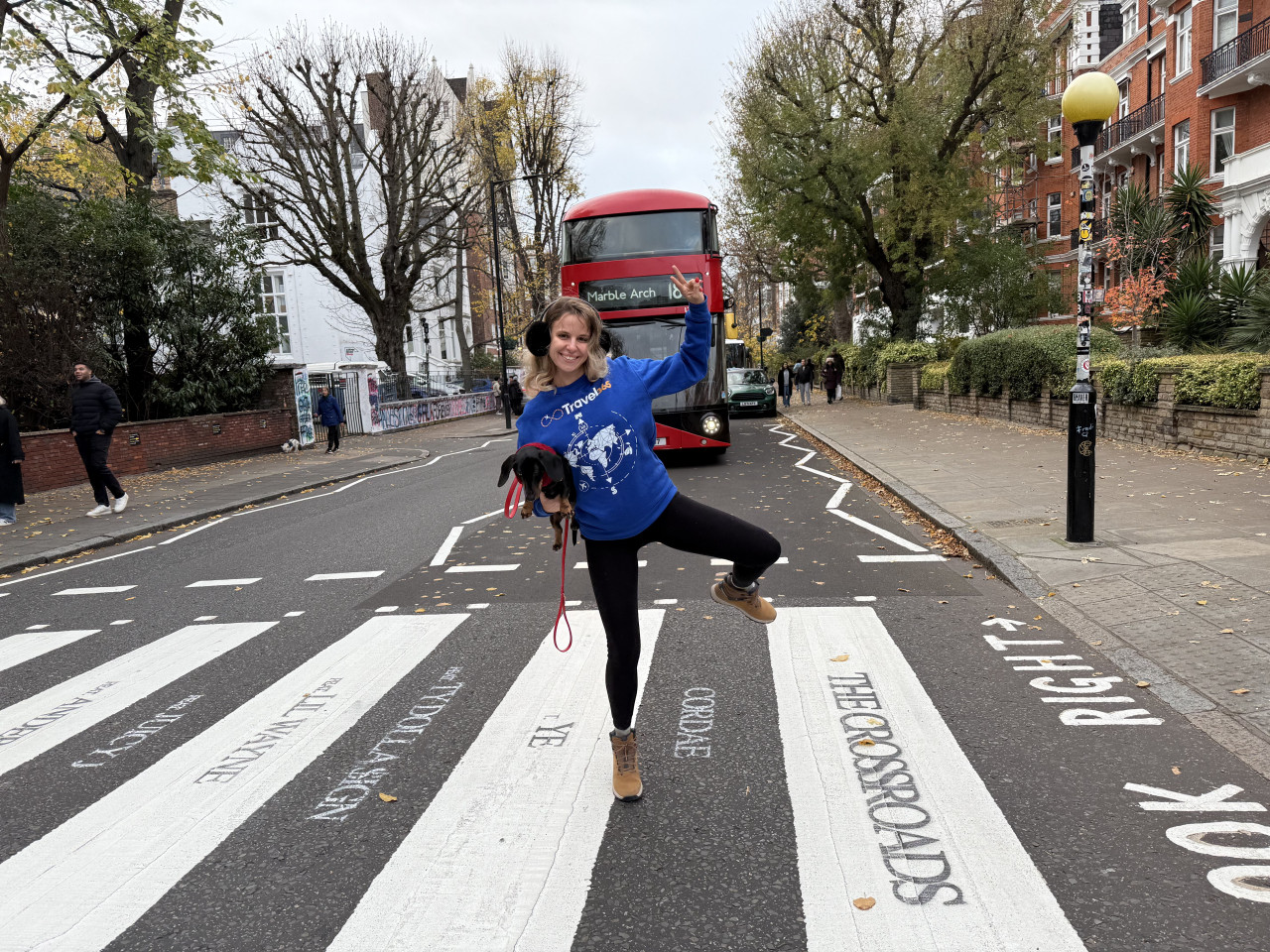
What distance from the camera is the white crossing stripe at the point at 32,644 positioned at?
5.72 metres

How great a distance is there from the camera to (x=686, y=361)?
3.44 m

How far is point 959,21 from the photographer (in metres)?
28.4

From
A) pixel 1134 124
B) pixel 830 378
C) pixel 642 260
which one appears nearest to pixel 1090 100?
pixel 642 260

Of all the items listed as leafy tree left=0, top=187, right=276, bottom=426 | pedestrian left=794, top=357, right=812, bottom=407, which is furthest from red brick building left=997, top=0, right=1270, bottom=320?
leafy tree left=0, top=187, right=276, bottom=426

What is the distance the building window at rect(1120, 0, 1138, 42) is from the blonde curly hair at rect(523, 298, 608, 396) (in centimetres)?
4435

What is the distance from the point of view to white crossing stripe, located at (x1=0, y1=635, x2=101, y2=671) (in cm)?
572

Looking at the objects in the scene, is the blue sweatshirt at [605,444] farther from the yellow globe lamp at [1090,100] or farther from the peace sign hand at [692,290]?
the yellow globe lamp at [1090,100]

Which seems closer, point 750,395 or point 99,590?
point 99,590

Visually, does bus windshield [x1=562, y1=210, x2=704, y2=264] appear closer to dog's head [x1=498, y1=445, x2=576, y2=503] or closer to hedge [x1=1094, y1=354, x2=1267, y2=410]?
hedge [x1=1094, y1=354, x2=1267, y2=410]

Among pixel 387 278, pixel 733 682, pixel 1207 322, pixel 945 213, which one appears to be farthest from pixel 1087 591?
pixel 387 278

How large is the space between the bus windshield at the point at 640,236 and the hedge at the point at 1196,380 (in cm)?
706

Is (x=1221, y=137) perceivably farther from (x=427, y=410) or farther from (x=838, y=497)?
(x=427, y=410)

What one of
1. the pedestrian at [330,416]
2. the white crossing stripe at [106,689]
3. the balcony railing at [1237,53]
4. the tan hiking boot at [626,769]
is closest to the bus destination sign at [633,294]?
the white crossing stripe at [106,689]

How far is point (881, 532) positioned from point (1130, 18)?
41.1 metres
